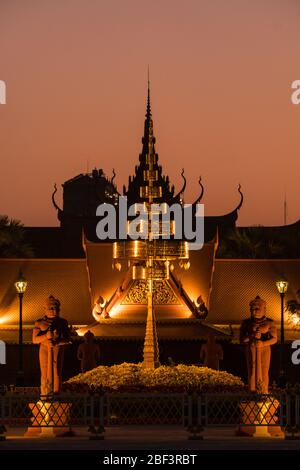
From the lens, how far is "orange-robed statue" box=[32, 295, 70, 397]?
33.4 meters

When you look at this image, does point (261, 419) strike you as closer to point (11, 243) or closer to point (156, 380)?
point (156, 380)

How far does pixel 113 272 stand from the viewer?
57312 millimetres

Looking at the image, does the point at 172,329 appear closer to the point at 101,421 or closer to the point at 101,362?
the point at 101,362

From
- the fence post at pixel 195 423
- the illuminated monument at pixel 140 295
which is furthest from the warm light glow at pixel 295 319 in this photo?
the fence post at pixel 195 423

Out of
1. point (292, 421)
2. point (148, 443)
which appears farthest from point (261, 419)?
point (148, 443)

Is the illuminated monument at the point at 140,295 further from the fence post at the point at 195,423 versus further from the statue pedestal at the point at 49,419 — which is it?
the fence post at the point at 195,423

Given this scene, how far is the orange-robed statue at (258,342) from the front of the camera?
3322cm

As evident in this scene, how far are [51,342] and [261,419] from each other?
13.8 ft

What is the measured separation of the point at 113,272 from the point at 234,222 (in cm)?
3009

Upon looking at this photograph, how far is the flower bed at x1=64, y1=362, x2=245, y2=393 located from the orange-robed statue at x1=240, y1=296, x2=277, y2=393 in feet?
9.36

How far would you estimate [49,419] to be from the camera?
32375 mm

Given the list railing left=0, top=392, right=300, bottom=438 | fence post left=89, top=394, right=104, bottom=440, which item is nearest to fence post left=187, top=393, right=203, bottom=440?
railing left=0, top=392, right=300, bottom=438

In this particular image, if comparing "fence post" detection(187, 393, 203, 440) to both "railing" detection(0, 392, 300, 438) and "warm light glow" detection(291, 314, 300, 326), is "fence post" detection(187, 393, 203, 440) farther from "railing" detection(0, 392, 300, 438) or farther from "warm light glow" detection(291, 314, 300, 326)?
"warm light glow" detection(291, 314, 300, 326)
